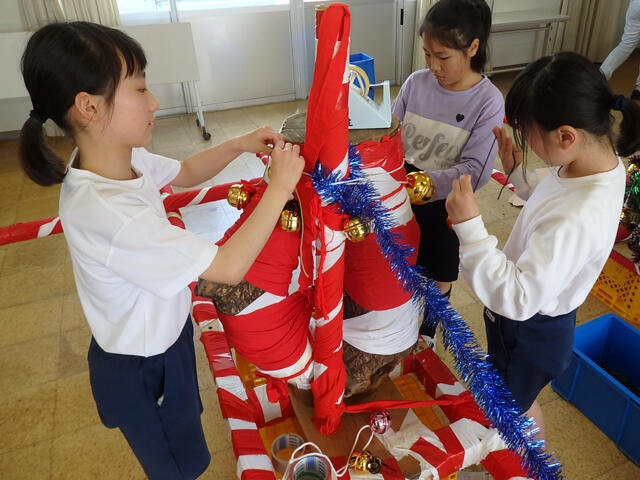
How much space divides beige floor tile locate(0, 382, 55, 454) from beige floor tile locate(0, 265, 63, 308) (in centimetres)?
62

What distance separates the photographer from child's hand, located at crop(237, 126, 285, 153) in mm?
1102

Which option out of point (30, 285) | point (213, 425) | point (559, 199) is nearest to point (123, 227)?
point (559, 199)

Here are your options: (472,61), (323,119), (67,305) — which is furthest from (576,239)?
(67,305)

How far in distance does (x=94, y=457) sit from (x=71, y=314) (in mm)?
820

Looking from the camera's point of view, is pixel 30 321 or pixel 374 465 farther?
pixel 30 321

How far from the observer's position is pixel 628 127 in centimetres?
102

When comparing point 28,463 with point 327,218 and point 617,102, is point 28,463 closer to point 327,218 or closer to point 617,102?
point 327,218

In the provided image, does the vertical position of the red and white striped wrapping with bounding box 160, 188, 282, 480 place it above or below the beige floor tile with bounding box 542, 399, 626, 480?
above

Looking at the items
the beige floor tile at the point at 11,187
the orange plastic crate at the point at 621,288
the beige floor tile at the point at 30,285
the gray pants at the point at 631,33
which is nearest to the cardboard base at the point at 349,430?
the orange plastic crate at the point at 621,288

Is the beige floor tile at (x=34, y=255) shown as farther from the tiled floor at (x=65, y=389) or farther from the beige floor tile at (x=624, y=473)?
the beige floor tile at (x=624, y=473)

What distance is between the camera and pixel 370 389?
1281 millimetres

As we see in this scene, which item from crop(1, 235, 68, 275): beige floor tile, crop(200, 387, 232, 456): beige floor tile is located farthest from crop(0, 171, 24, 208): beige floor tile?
crop(200, 387, 232, 456): beige floor tile

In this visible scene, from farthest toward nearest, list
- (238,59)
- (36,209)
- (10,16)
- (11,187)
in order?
(238,59) < (10,16) < (11,187) < (36,209)

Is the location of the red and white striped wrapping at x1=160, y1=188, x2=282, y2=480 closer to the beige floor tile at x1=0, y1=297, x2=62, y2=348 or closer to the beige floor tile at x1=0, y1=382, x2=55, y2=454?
the beige floor tile at x1=0, y1=382, x2=55, y2=454
